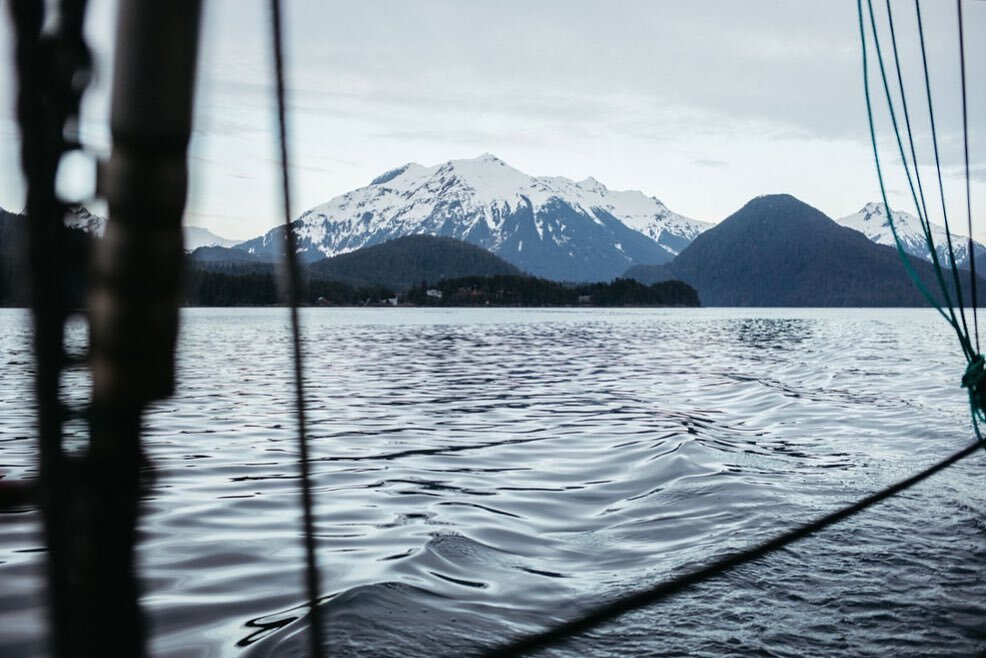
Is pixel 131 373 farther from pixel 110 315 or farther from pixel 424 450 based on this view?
pixel 424 450

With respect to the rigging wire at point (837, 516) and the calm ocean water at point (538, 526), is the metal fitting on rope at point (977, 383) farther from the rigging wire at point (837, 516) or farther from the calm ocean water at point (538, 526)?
the calm ocean water at point (538, 526)

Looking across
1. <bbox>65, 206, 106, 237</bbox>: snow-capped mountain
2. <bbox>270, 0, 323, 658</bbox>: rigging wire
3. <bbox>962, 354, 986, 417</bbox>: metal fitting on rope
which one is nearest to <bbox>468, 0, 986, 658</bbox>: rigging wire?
<bbox>962, 354, 986, 417</bbox>: metal fitting on rope

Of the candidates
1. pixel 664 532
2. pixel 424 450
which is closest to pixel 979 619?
pixel 664 532

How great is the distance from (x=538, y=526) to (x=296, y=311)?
6514 mm

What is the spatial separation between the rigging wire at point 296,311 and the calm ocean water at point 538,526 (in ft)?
1.12

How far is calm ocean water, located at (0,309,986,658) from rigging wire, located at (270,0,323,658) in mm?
342

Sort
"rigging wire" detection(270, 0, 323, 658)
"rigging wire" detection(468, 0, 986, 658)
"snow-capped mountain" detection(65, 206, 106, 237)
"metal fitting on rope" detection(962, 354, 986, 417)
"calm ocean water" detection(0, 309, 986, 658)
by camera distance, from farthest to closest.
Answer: "metal fitting on rope" detection(962, 354, 986, 417)
"calm ocean water" detection(0, 309, 986, 658)
"rigging wire" detection(468, 0, 986, 658)
"rigging wire" detection(270, 0, 323, 658)
"snow-capped mountain" detection(65, 206, 106, 237)

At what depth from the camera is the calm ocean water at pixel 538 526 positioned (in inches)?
214

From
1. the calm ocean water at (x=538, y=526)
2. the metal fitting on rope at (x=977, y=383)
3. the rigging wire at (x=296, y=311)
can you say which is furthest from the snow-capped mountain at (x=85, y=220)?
the metal fitting on rope at (x=977, y=383)

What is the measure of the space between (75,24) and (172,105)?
31cm

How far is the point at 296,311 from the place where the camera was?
2307 millimetres

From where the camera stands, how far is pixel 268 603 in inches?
236

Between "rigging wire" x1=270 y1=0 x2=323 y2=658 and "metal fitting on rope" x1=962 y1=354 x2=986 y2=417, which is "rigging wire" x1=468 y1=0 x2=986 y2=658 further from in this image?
"rigging wire" x1=270 y1=0 x2=323 y2=658

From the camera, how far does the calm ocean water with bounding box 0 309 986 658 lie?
17.8ft
